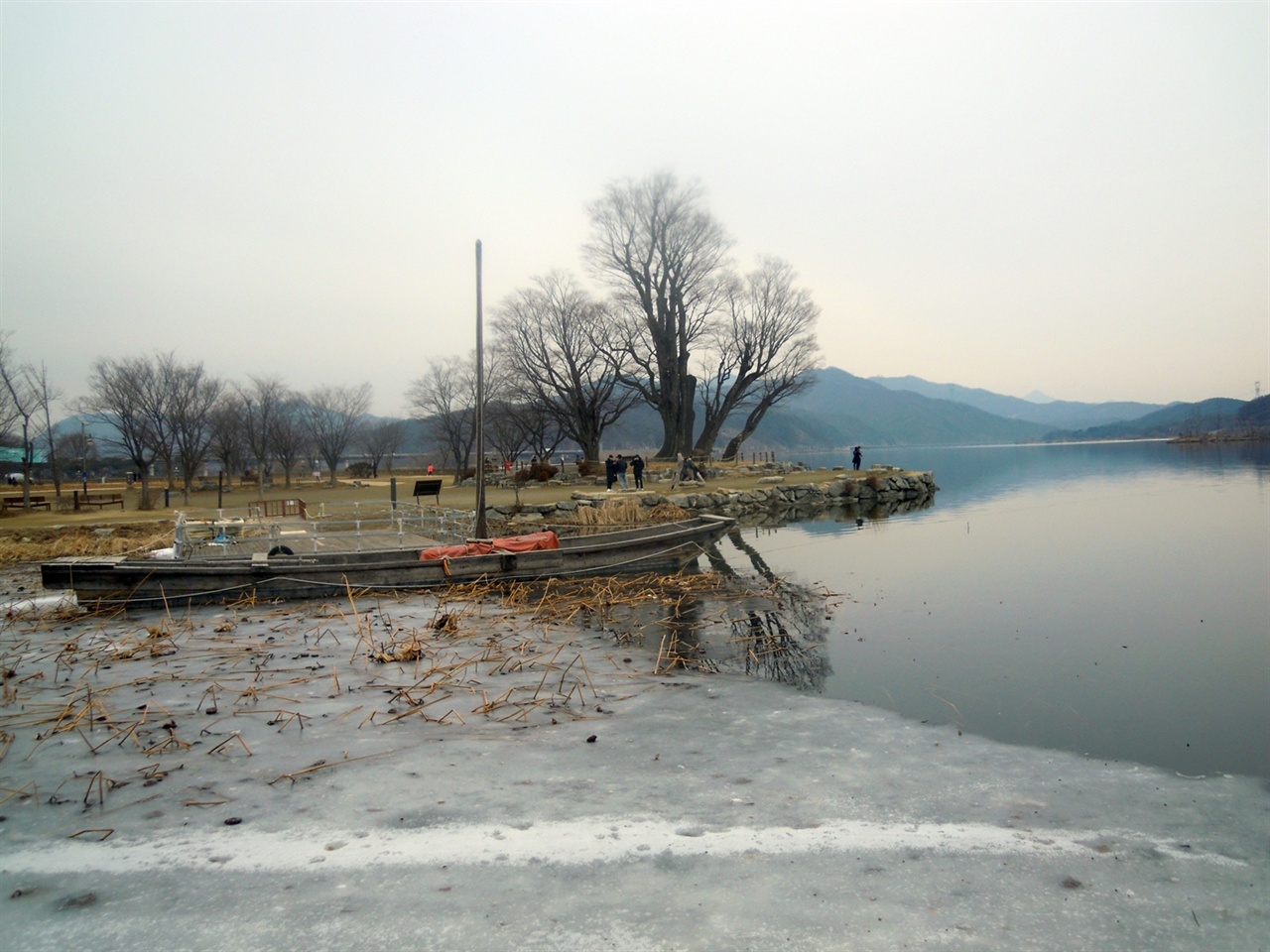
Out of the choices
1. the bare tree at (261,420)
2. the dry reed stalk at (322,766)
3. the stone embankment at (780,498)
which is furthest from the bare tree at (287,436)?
the dry reed stalk at (322,766)

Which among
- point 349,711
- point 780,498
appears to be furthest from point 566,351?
point 349,711

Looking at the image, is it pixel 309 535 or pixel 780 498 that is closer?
pixel 309 535

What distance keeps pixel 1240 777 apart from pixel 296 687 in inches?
352

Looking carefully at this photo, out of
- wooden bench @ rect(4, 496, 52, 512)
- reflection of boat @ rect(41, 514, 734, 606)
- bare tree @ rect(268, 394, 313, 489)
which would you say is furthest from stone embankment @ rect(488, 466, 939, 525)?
bare tree @ rect(268, 394, 313, 489)

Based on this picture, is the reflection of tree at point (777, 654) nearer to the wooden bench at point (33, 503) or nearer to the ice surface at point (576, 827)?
the ice surface at point (576, 827)

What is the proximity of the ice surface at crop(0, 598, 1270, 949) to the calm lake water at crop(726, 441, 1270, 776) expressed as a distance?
1153mm

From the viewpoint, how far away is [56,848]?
4.54m

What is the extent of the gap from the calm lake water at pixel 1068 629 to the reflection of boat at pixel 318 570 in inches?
216

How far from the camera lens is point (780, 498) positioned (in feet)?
119

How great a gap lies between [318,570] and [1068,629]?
1292 centimetres

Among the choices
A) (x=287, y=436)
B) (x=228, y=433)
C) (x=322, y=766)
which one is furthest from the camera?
(x=287, y=436)

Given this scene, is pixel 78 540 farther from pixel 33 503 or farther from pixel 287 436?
pixel 287 436

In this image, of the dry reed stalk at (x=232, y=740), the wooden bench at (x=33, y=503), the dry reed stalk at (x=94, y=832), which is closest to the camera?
the dry reed stalk at (x=94, y=832)

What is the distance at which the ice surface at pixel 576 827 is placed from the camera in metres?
3.75
